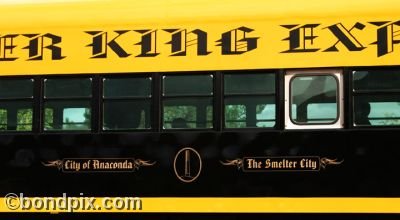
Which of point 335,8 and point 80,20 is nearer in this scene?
point 335,8

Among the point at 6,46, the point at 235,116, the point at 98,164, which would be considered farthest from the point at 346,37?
the point at 6,46

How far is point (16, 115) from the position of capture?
9078mm

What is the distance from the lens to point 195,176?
855 cm

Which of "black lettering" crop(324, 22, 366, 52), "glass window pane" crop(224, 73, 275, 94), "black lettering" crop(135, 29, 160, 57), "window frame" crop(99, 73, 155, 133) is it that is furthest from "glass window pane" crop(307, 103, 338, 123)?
"black lettering" crop(135, 29, 160, 57)

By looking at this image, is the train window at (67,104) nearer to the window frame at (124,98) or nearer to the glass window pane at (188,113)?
the window frame at (124,98)

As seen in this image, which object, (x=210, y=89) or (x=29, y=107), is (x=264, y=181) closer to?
(x=210, y=89)

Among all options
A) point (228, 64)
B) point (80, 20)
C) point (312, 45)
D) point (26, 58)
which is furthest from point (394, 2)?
point (26, 58)

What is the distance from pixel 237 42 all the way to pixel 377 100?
1871 mm

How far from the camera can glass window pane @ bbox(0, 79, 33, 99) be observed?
9.05 meters

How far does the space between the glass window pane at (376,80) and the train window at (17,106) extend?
4.23 meters

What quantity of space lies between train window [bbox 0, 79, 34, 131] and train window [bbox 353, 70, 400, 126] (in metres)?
4.22

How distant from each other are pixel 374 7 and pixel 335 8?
0.48 m

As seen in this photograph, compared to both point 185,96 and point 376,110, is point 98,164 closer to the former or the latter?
point 185,96

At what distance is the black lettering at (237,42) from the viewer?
859 centimetres
